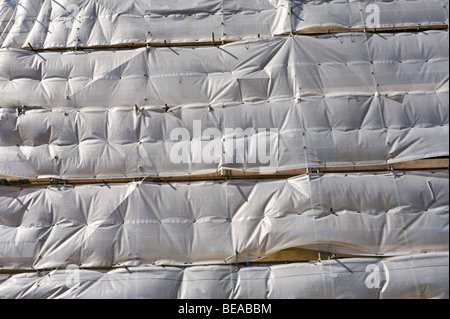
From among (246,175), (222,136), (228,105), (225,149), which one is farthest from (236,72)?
(246,175)

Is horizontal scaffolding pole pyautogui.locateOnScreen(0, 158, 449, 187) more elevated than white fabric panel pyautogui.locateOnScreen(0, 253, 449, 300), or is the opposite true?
horizontal scaffolding pole pyautogui.locateOnScreen(0, 158, 449, 187)

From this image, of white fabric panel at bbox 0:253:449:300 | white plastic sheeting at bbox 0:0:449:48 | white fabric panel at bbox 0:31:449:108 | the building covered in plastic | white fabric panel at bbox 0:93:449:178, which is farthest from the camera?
white plastic sheeting at bbox 0:0:449:48

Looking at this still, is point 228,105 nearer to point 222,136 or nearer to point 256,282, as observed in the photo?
point 222,136

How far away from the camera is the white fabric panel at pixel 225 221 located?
6.52m

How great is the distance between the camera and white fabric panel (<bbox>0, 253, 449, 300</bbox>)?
6129 millimetres

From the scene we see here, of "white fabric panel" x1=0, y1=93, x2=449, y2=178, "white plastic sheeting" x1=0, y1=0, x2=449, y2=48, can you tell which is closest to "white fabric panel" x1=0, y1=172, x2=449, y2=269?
"white fabric panel" x1=0, y1=93, x2=449, y2=178

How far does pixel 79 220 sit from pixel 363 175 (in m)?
6.23

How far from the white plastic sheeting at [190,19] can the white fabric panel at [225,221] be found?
3.96 metres

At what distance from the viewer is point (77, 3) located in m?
8.62

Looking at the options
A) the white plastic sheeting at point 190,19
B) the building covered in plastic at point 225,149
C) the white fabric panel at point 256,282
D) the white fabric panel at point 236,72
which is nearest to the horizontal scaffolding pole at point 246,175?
the building covered in plastic at point 225,149

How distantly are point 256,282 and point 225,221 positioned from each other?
1352 mm

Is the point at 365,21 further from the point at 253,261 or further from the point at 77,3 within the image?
the point at 77,3

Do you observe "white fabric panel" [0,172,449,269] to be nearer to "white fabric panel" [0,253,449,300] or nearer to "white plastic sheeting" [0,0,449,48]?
"white fabric panel" [0,253,449,300]

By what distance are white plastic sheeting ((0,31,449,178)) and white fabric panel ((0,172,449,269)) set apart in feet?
1.76
